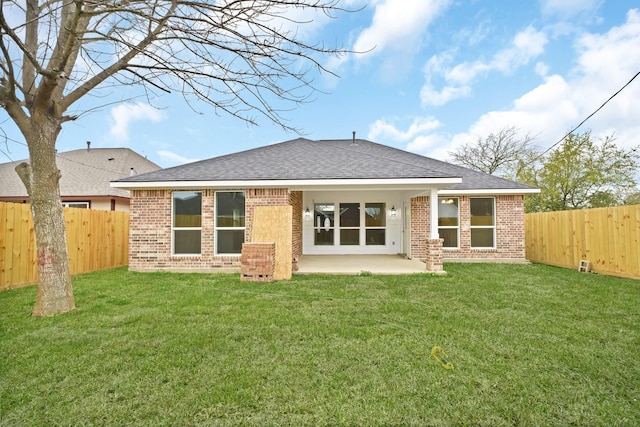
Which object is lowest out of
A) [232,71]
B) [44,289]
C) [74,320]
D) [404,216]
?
[74,320]

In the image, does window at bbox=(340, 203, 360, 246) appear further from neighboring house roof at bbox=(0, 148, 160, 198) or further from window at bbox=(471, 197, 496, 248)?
neighboring house roof at bbox=(0, 148, 160, 198)

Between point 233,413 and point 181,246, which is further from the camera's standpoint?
point 181,246

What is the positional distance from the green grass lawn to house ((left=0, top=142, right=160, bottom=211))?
975cm

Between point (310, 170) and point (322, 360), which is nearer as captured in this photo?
point (322, 360)

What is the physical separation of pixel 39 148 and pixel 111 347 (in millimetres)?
3364

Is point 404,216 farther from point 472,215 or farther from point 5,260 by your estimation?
point 5,260

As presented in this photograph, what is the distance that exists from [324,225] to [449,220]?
4849mm

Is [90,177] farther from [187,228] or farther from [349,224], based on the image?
[349,224]

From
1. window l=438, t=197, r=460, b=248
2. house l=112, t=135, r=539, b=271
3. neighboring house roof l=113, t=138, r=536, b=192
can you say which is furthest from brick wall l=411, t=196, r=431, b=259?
neighboring house roof l=113, t=138, r=536, b=192

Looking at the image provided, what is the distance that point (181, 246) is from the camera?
912 cm

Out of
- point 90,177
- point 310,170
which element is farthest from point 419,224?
point 90,177

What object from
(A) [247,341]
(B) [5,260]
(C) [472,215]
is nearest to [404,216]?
(C) [472,215]

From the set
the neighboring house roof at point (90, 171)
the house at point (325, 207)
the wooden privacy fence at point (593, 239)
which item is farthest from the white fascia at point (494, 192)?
the neighboring house roof at point (90, 171)

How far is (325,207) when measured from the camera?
12.9 m
